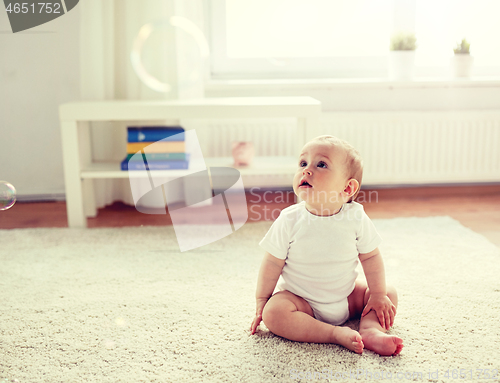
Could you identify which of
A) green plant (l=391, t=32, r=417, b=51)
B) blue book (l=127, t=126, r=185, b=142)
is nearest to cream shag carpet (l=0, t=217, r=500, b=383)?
blue book (l=127, t=126, r=185, b=142)

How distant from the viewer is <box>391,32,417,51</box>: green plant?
2.18 metres

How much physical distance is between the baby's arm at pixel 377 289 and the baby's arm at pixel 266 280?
0.58 ft

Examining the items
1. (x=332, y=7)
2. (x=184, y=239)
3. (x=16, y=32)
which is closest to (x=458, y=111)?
(x=332, y=7)

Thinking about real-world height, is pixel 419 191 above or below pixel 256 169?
below

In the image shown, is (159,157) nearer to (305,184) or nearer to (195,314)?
(195,314)

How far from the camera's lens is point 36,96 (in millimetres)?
2182

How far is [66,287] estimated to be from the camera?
4.01 ft

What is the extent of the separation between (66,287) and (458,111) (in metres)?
1.96

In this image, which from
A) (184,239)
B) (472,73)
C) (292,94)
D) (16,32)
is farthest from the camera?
(472,73)

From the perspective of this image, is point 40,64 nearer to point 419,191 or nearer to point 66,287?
point 66,287

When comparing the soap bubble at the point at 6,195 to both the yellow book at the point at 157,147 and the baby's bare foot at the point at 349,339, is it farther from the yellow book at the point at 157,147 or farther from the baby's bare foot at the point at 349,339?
the baby's bare foot at the point at 349,339

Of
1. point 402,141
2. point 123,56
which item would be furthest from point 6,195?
point 402,141

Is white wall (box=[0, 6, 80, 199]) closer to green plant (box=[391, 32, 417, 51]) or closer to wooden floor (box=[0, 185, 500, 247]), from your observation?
wooden floor (box=[0, 185, 500, 247])

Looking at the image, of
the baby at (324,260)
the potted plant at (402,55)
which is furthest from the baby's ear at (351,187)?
the potted plant at (402,55)
